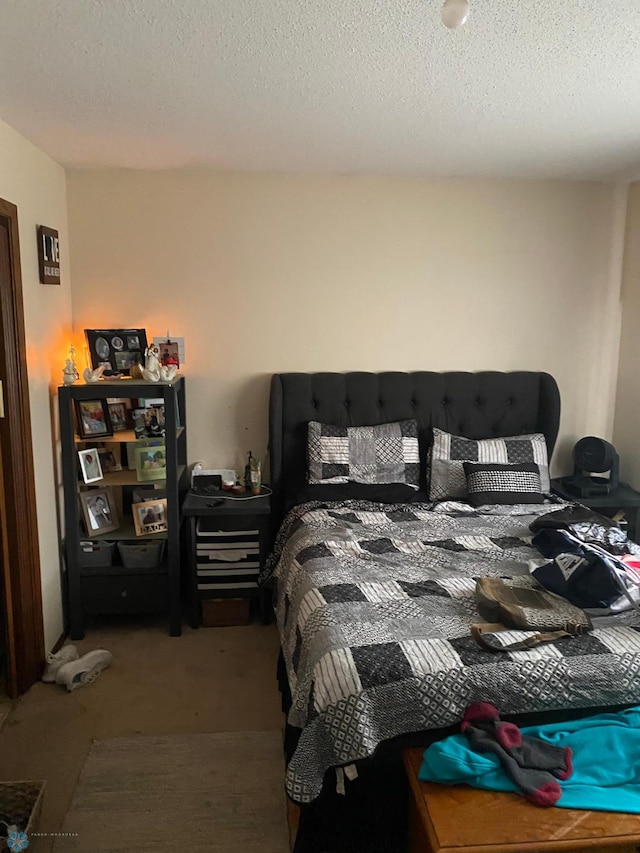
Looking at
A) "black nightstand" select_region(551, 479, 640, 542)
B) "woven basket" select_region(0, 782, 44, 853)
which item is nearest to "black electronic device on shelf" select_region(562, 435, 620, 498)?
"black nightstand" select_region(551, 479, 640, 542)

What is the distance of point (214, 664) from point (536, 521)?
1.59 metres

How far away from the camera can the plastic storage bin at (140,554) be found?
3.31 meters

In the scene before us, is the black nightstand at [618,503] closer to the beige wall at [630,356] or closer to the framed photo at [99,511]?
the beige wall at [630,356]

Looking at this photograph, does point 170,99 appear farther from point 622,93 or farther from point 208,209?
point 622,93

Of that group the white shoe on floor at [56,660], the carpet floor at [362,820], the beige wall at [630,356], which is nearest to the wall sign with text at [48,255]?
the white shoe on floor at [56,660]

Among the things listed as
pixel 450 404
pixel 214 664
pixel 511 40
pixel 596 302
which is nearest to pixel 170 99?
pixel 511 40

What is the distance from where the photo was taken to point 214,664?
10.1 feet

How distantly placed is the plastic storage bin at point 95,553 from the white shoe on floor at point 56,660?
41 cm

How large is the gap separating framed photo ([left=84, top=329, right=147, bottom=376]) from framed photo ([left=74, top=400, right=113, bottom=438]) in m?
0.24

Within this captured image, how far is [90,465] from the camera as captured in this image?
3.29 meters

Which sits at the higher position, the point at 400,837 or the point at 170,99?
the point at 170,99

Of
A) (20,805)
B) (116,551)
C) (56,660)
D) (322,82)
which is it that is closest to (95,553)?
(116,551)

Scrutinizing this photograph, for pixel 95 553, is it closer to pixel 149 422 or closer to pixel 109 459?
pixel 109 459

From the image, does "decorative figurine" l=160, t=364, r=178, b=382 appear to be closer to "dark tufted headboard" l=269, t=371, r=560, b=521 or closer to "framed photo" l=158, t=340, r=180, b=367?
"framed photo" l=158, t=340, r=180, b=367
